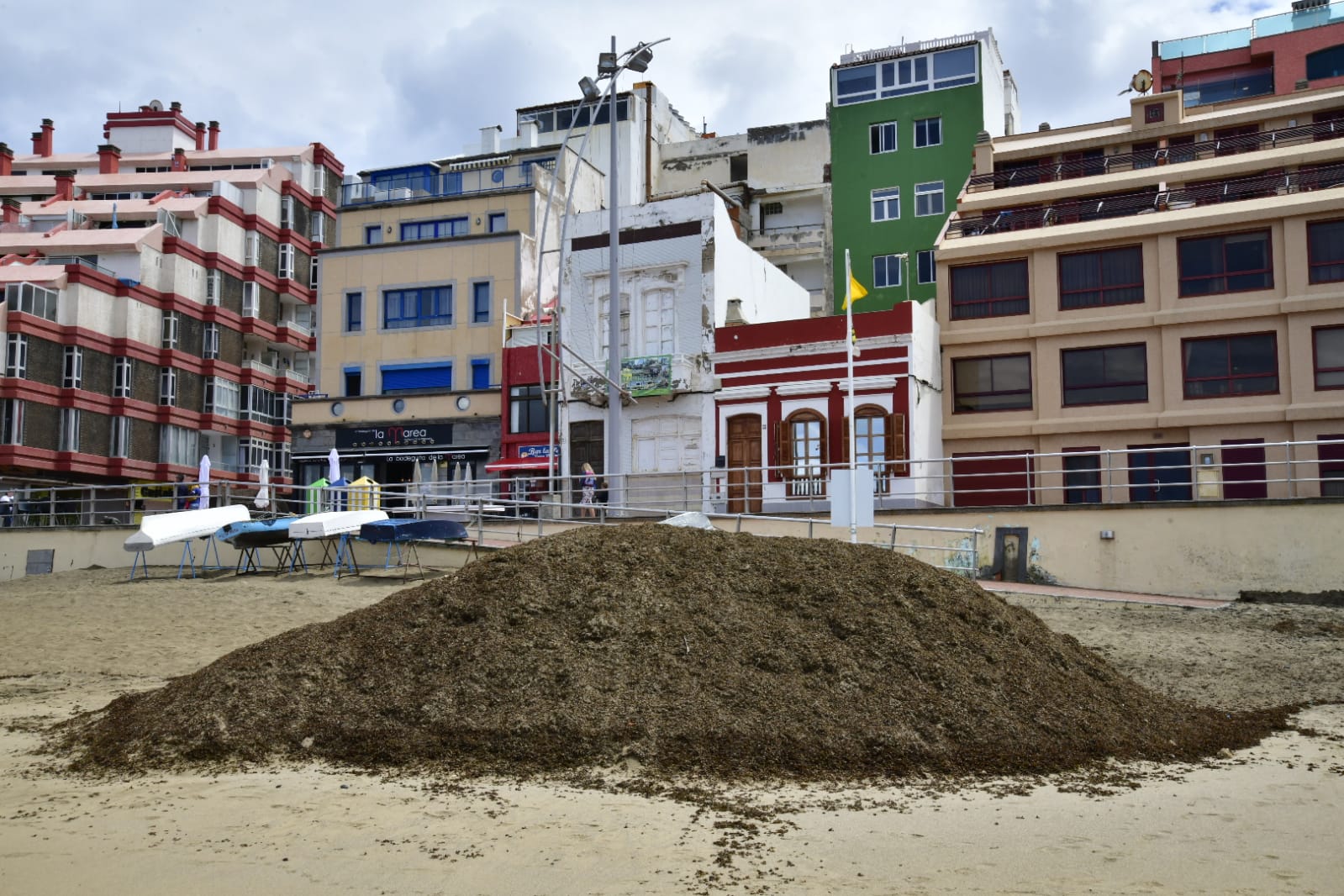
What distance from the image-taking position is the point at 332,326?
46469 millimetres

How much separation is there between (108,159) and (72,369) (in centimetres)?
2323

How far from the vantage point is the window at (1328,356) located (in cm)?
2694

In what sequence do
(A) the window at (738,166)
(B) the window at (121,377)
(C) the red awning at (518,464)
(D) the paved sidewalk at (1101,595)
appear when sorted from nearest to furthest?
(D) the paved sidewalk at (1101,595) < (C) the red awning at (518,464) < (B) the window at (121,377) < (A) the window at (738,166)

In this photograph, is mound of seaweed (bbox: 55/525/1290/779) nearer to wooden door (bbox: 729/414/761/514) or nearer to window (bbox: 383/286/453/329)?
wooden door (bbox: 729/414/761/514)

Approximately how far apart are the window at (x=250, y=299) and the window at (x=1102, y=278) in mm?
40586

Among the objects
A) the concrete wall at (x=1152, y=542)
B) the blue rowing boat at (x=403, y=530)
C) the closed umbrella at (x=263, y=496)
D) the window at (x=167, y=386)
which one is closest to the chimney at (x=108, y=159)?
the window at (x=167, y=386)

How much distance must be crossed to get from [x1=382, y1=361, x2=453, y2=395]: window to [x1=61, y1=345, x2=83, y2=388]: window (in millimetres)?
12795

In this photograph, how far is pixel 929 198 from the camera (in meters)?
41.0

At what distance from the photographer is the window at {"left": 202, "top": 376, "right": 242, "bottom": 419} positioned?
54562mm

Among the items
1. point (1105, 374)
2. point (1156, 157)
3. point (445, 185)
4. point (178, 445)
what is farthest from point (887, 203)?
point (178, 445)

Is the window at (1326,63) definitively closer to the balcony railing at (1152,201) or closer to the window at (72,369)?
the balcony railing at (1152,201)

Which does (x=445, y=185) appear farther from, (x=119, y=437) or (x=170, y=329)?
(x=119, y=437)

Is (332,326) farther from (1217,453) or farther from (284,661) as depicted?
(284,661)

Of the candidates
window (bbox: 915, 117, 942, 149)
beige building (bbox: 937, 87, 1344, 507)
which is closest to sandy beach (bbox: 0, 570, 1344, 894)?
beige building (bbox: 937, 87, 1344, 507)
